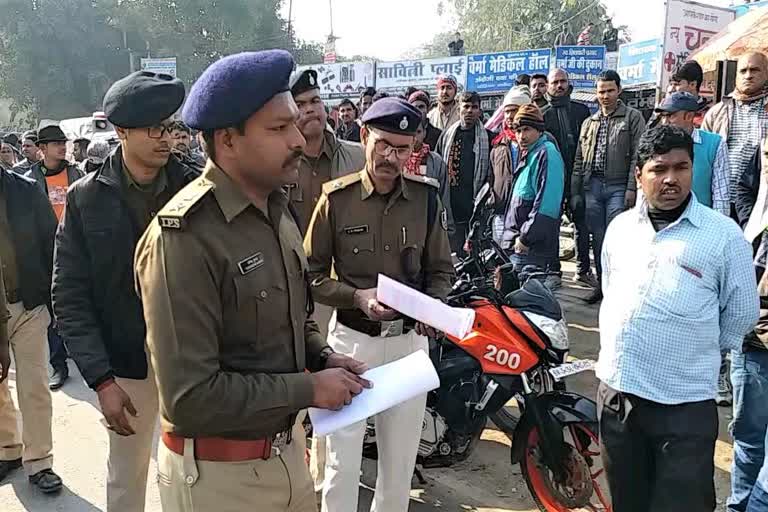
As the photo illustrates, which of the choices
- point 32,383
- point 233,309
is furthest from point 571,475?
point 32,383

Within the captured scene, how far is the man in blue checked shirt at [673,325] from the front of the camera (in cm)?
226

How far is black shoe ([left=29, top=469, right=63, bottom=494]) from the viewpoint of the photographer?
3521mm

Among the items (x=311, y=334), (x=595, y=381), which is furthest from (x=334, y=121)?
(x=311, y=334)

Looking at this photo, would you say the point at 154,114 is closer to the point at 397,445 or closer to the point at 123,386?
the point at 123,386

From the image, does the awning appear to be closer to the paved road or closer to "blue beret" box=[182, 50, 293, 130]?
the paved road

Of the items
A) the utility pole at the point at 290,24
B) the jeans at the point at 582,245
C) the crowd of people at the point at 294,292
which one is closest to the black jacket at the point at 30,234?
the crowd of people at the point at 294,292

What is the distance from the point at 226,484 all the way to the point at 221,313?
45 centimetres

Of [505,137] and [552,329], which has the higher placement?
[505,137]

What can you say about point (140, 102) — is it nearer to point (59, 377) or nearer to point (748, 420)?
point (748, 420)

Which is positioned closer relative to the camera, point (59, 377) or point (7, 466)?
point (7, 466)

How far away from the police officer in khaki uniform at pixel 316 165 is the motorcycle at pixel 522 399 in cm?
31

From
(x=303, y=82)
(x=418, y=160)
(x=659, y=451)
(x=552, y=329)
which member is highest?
(x=303, y=82)

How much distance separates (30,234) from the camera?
3541mm

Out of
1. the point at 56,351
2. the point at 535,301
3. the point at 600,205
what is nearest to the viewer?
the point at 535,301
